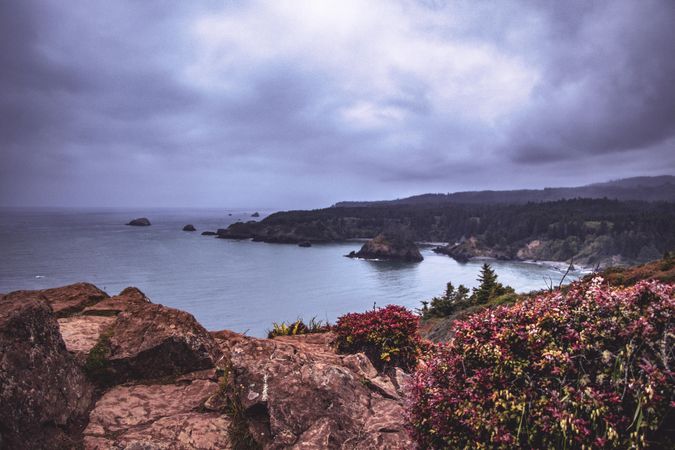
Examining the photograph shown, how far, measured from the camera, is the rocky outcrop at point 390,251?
139m

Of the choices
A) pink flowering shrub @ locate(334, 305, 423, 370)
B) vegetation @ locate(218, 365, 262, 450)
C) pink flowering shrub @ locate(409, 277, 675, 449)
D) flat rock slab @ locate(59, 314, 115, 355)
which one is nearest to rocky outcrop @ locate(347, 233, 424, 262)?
pink flowering shrub @ locate(334, 305, 423, 370)

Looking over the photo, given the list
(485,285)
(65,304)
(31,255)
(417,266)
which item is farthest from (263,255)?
(65,304)

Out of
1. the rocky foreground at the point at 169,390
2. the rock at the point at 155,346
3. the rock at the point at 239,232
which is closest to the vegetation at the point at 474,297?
the rocky foreground at the point at 169,390

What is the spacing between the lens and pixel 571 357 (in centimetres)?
429

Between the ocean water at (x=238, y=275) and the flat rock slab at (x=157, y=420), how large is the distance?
42367mm

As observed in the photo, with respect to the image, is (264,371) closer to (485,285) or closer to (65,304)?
(65,304)

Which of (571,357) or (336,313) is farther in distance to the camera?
(336,313)

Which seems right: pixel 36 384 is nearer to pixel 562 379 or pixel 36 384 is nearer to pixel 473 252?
pixel 562 379

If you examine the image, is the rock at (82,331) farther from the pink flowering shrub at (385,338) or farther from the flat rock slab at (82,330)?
the pink flowering shrub at (385,338)

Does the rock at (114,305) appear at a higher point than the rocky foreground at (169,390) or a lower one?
higher

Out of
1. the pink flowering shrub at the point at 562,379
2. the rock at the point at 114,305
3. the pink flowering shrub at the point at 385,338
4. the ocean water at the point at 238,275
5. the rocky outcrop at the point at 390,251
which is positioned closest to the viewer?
the pink flowering shrub at the point at 562,379

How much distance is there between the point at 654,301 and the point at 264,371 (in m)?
5.68

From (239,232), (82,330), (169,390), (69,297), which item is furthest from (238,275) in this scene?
(169,390)

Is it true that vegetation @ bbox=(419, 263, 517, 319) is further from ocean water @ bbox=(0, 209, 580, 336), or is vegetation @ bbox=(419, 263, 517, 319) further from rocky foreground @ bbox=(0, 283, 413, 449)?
rocky foreground @ bbox=(0, 283, 413, 449)
